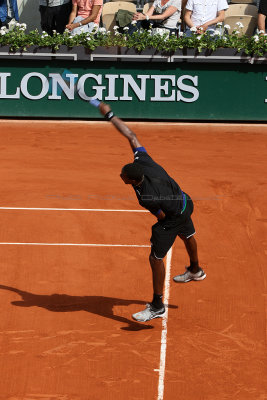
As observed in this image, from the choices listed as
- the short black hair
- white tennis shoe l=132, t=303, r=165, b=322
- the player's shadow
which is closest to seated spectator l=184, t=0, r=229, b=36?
the player's shadow

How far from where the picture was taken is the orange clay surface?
6.84 metres

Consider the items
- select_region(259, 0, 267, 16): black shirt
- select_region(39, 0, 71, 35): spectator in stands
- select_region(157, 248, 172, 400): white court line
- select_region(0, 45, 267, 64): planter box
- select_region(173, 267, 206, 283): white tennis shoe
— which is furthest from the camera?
select_region(39, 0, 71, 35): spectator in stands

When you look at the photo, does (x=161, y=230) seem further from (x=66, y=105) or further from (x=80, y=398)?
(x=66, y=105)

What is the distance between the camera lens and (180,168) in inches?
559

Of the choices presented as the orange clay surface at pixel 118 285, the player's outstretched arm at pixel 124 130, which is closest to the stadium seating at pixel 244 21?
the orange clay surface at pixel 118 285

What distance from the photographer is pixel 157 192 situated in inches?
296

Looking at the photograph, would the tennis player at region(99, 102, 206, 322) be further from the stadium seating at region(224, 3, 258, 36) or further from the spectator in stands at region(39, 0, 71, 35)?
the stadium seating at region(224, 3, 258, 36)

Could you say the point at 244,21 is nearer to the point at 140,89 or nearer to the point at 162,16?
the point at 162,16

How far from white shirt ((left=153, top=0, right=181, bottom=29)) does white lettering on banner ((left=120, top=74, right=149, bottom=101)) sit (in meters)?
1.51

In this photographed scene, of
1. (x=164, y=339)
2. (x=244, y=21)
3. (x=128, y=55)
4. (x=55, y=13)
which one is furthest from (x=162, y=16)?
(x=164, y=339)

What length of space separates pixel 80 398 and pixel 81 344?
0.99m

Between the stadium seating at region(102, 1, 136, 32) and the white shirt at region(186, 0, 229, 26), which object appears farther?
the stadium seating at region(102, 1, 136, 32)

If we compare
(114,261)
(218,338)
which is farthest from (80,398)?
(114,261)

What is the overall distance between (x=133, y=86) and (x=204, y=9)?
99.6 inches
